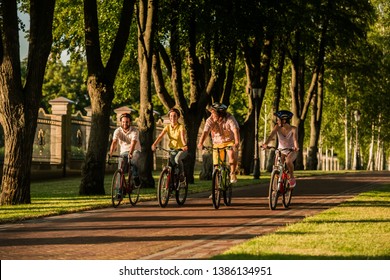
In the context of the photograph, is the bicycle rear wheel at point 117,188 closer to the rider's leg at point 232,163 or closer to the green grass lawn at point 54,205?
the green grass lawn at point 54,205

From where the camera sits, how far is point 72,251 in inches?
417

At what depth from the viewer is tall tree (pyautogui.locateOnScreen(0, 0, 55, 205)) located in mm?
18141

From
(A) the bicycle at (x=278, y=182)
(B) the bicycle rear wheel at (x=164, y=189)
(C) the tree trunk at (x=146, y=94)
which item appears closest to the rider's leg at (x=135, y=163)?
(B) the bicycle rear wheel at (x=164, y=189)

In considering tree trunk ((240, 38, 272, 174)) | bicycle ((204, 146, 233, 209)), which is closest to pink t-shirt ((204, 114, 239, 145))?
bicycle ((204, 146, 233, 209))

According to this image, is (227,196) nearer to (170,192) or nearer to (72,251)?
(170,192)

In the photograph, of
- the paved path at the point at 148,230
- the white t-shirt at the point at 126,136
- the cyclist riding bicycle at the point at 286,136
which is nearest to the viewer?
the paved path at the point at 148,230

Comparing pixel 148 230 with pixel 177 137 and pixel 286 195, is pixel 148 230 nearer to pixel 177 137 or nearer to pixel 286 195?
pixel 177 137

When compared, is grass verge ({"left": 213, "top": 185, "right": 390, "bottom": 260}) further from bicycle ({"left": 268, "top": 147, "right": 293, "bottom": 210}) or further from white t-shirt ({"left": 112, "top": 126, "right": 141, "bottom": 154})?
white t-shirt ({"left": 112, "top": 126, "right": 141, "bottom": 154})

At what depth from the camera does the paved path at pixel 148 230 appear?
34.4 ft

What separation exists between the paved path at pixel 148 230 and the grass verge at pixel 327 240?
403mm

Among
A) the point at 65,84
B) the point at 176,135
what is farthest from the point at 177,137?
the point at 65,84

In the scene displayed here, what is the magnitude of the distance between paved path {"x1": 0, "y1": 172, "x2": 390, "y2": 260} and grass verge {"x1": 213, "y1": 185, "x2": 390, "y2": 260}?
0.40m
